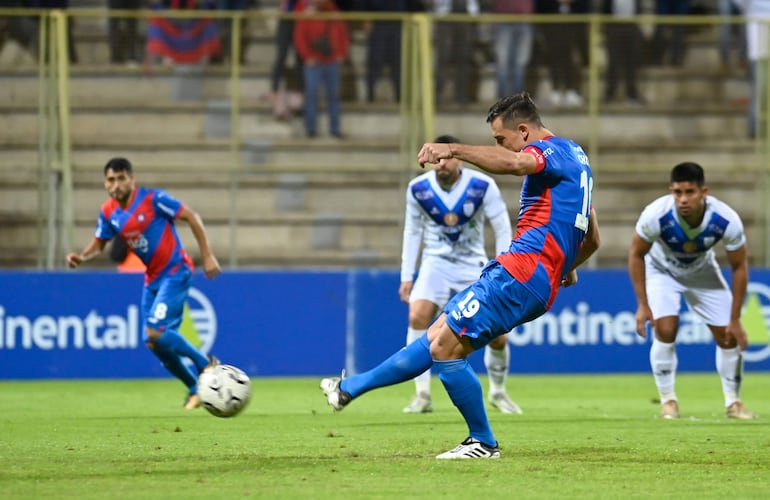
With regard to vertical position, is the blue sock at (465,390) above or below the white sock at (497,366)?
above

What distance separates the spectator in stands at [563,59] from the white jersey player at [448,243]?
276 inches

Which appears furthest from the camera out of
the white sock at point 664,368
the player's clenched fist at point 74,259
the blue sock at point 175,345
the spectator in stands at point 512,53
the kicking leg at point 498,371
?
the spectator in stands at point 512,53

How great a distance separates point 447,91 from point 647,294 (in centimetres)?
786

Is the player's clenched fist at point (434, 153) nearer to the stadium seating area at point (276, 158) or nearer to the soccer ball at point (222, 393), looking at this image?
the soccer ball at point (222, 393)

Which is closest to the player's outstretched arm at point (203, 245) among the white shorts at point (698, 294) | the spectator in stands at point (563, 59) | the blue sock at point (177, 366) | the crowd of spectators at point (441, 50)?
the blue sock at point (177, 366)

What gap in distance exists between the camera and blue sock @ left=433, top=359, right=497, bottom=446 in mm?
8922

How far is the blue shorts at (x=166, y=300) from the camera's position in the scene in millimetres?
13727

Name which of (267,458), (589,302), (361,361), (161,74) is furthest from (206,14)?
(267,458)

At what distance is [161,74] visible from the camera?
19984 mm

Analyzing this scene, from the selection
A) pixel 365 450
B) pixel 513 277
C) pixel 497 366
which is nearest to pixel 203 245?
pixel 497 366

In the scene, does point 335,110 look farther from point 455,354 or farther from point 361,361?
point 455,354

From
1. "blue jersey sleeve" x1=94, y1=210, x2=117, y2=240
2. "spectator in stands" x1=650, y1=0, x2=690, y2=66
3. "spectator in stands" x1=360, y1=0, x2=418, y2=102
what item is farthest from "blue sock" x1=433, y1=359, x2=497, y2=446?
"spectator in stands" x1=650, y1=0, x2=690, y2=66

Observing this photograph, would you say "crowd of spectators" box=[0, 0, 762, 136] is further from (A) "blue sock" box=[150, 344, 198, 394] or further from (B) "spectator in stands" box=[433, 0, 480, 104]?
(A) "blue sock" box=[150, 344, 198, 394]

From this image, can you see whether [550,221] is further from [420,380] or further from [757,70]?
[757,70]
